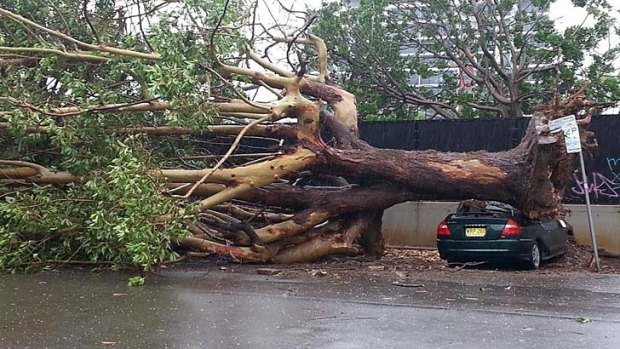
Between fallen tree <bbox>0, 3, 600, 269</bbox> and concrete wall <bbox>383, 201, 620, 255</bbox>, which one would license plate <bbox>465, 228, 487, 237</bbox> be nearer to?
fallen tree <bbox>0, 3, 600, 269</bbox>

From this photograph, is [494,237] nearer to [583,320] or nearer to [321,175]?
[321,175]

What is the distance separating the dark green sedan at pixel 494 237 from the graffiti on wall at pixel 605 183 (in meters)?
2.32

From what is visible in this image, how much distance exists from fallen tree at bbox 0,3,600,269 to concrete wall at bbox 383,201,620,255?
58.9 inches

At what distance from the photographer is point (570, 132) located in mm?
10984

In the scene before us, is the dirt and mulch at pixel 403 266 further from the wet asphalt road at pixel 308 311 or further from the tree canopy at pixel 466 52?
the tree canopy at pixel 466 52

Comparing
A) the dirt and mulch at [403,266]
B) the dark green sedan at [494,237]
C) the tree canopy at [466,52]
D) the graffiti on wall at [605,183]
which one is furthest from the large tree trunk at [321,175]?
the tree canopy at [466,52]

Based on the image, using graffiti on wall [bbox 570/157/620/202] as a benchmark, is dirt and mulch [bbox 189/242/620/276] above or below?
below

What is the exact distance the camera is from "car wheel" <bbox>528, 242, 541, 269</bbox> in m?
11.5

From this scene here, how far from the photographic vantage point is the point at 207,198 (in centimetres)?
1134

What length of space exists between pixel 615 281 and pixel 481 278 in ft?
5.85

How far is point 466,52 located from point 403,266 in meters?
9.16

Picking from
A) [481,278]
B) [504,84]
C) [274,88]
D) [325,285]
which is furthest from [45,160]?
[504,84]

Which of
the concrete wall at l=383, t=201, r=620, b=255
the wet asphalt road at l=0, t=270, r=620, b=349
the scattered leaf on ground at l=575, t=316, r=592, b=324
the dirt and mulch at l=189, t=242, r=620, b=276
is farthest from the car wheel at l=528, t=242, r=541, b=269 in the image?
the scattered leaf on ground at l=575, t=316, r=592, b=324

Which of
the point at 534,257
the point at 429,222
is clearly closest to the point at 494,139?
the point at 429,222
